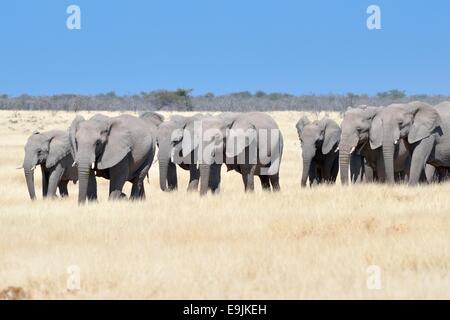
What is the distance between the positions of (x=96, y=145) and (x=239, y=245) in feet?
19.9

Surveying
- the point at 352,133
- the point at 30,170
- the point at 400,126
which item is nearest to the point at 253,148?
the point at 352,133

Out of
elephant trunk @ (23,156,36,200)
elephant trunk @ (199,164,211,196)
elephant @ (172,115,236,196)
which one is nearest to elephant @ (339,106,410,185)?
elephant @ (172,115,236,196)

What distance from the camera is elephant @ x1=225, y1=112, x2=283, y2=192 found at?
1966 centimetres

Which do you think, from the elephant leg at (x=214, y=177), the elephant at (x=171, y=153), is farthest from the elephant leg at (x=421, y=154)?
the elephant at (x=171, y=153)

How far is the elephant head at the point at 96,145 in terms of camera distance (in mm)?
16688

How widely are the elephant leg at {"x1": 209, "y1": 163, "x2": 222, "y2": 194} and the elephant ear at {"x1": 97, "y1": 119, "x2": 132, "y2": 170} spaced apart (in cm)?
282

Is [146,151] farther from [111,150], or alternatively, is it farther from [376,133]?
[376,133]

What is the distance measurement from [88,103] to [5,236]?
235 feet

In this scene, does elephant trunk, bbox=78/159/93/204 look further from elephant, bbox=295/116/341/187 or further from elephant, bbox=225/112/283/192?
elephant, bbox=295/116/341/187

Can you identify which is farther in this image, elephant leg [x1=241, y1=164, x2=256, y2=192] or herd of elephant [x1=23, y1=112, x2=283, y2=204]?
elephant leg [x1=241, y1=164, x2=256, y2=192]

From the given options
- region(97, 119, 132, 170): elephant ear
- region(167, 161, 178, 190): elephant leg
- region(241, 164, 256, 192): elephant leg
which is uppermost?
region(97, 119, 132, 170): elephant ear

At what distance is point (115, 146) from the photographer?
17.3m

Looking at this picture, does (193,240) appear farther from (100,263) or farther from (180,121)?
(180,121)

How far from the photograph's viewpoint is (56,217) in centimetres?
1466
